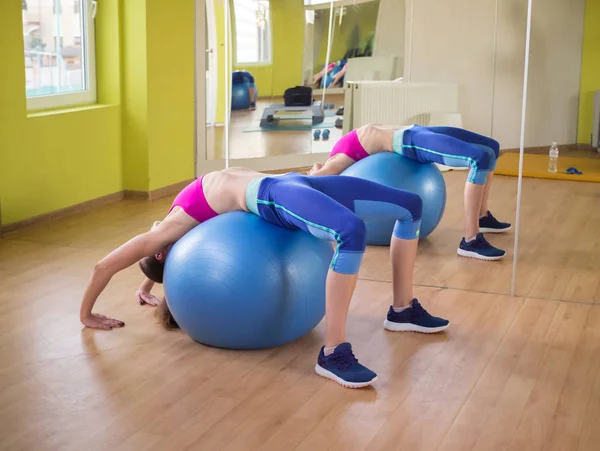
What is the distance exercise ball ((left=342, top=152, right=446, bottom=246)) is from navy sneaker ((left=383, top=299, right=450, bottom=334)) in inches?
33.6

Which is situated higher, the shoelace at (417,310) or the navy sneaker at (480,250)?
the navy sneaker at (480,250)

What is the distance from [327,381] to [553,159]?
5.80 ft

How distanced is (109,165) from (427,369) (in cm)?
318

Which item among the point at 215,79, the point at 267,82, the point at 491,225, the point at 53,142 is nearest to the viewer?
the point at 491,225

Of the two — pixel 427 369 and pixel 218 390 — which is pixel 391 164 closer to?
pixel 427 369

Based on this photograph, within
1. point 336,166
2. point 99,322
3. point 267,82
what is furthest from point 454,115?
point 99,322

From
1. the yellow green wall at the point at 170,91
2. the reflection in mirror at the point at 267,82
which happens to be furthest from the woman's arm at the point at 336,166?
the yellow green wall at the point at 170,91

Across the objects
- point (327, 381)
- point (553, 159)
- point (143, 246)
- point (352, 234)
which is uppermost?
point (553, 159)

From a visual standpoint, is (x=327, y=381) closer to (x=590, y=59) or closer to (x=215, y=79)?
(x=590, y=59)

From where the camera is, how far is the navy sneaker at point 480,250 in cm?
408

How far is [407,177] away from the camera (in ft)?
13.2

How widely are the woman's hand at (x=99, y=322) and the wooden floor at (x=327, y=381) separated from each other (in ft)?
0.12

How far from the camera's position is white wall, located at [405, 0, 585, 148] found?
12.1 ft

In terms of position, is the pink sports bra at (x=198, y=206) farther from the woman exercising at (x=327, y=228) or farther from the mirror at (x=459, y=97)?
the mirror at (x=459, y=97)
